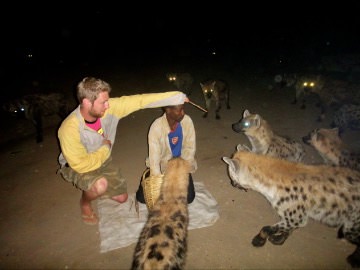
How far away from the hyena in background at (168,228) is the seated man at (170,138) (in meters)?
0.28

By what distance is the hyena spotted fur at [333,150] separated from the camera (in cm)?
Result: 375

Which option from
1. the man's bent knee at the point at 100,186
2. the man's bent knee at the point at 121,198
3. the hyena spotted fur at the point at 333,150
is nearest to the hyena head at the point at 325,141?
the hyena spotted fur at the point at 333,150

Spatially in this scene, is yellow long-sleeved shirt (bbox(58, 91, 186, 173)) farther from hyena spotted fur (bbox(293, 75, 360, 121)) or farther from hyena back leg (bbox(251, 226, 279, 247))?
hyena spotted fur (bbox(293, 75, 360, 121))

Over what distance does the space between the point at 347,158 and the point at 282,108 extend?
2.95 m

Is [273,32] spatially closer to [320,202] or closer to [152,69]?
[152,69]

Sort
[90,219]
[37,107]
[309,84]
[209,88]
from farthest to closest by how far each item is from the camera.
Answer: [309,84] < [209,88] < [37,107] < [90,219]

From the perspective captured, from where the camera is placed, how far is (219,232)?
3.13 metres

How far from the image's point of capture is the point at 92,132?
8.93 ft

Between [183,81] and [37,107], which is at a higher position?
[183,81]

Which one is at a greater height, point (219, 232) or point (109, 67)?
point (109, 67)

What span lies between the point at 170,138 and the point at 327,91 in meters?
4.89

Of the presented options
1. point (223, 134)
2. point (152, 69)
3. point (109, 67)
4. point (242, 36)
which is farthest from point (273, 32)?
point (223, 134)

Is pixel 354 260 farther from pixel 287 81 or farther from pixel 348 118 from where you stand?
pixel 287 81

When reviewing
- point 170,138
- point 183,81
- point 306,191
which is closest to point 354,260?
point 306,191
